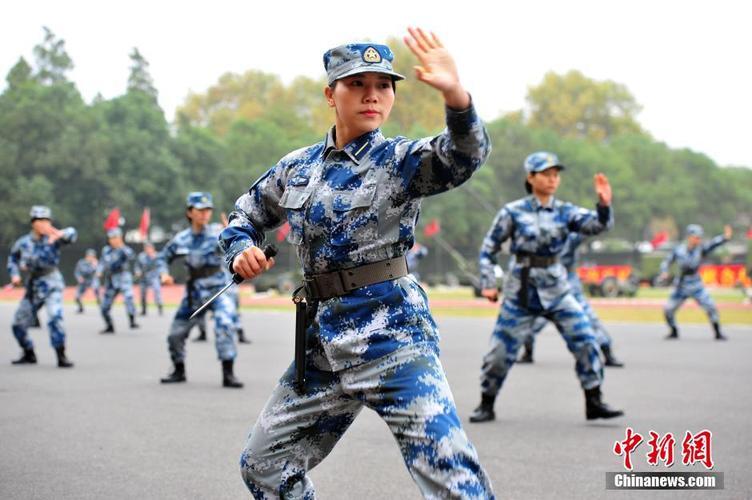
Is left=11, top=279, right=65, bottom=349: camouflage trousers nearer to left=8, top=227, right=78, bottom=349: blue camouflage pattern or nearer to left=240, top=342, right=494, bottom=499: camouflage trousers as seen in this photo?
left=8, top=227, right=78, bottom=349: blue camouflage pattern

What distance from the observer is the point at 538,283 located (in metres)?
7.96

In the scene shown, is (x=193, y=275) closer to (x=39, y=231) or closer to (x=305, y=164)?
(x=39, y=231)

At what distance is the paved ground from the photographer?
5750mm

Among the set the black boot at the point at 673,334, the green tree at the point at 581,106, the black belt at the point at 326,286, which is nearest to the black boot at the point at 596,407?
the black belt at the point at 326,286

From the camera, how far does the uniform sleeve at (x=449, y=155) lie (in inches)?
134

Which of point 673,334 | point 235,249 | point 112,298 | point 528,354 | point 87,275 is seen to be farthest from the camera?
point 87,275

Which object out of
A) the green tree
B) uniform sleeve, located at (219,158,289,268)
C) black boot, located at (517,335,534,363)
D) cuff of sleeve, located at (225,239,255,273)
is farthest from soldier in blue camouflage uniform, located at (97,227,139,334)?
the green tree

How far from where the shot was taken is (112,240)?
70.7 feet

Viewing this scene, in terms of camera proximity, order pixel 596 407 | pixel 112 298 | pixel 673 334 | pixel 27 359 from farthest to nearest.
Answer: pixel 112 298 < pixel 673 334 < pixel 27 359 < pixel 596 407

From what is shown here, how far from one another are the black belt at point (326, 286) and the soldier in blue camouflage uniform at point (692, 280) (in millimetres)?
14393

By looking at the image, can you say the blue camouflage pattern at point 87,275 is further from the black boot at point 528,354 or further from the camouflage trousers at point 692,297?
the black boot at point 528,354

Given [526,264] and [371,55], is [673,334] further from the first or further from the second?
[371,55]

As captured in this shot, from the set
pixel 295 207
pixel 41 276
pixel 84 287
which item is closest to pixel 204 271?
pixel 41 276

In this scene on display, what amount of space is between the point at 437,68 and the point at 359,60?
1.59ft
